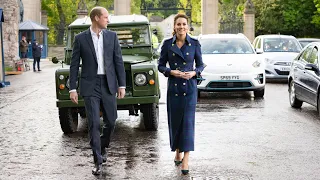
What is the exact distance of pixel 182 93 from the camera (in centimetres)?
912

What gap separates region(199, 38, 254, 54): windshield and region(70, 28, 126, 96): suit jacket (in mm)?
12035

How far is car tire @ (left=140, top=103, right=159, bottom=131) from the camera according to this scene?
1267 cm

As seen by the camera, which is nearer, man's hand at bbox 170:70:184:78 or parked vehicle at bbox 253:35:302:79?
man's hand at bbox 170:70:184:78

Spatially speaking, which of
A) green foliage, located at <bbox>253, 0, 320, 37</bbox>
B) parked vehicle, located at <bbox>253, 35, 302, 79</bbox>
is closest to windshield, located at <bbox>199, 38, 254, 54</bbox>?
parked vehicle, located at <bbox>253, 35, 302, 79</bbox>

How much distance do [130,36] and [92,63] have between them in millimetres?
5461

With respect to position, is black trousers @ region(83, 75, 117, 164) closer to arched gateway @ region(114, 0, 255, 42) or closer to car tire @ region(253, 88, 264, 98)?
car tire @ region(253, 88, 264, 98)

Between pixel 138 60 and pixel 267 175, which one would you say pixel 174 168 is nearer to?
pixel 267 175

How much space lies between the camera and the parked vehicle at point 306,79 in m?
15.1

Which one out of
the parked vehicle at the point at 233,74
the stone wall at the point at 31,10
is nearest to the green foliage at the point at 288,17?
the stone wall at the point at 31,10

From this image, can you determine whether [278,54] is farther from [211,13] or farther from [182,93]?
[211,13]

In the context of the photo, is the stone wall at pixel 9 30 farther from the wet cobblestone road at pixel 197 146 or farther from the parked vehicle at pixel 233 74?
the wet cobblestone road at pixel 197 146

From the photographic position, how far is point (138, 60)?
13.3 meters

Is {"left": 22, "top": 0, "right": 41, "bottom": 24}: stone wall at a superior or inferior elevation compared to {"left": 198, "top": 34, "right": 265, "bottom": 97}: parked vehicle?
superior

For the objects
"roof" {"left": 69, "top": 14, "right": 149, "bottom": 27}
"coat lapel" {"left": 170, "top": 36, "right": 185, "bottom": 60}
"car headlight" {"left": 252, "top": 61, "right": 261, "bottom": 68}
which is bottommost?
"car headlight" {"left": 252, "top": 61, "right": 261, "bottom": 68}
